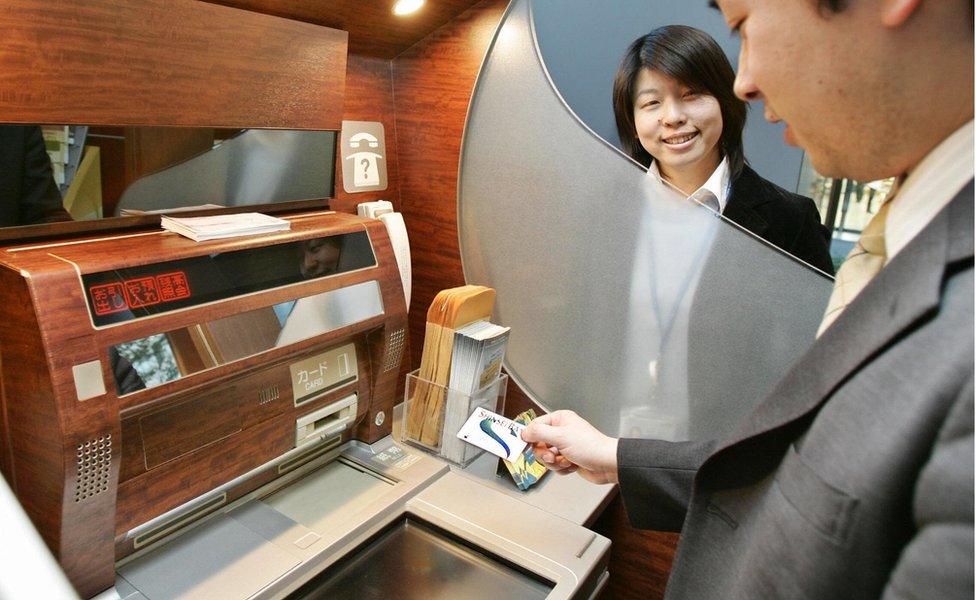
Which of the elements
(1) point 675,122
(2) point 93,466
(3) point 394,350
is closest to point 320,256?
(3) point 394,350

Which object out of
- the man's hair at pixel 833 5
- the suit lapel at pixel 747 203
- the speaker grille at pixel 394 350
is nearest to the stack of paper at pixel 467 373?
the speaker grille at pixel 394 350

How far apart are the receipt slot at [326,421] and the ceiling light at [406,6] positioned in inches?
32.3

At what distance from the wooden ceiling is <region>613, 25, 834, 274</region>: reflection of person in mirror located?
47 cm

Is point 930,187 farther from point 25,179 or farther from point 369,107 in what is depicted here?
point 369,107

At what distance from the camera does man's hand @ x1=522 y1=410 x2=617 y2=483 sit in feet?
3.40

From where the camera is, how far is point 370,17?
135cm

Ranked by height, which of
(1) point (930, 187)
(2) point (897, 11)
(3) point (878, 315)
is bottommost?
(3) point (878, 315)

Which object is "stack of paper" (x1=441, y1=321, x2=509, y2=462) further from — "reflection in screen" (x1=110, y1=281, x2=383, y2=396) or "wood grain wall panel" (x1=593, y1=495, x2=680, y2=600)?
"wood grain wall panel" (x1=593, y1=495, x2=680, y2=600)

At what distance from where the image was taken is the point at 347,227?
1233 millimetres

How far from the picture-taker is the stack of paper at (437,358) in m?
1.39

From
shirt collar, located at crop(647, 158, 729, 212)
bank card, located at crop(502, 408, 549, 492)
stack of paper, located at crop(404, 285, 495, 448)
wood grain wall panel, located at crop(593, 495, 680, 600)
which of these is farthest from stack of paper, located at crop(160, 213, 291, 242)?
wood grain wall panel, located at crop(593, 495, 680, 600)

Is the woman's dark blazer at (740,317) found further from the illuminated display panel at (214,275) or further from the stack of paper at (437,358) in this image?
the illuminated display panel at (214,275)

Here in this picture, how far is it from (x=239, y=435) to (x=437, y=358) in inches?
18.2

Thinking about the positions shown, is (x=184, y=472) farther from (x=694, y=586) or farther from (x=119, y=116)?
(x=694, y=586)
